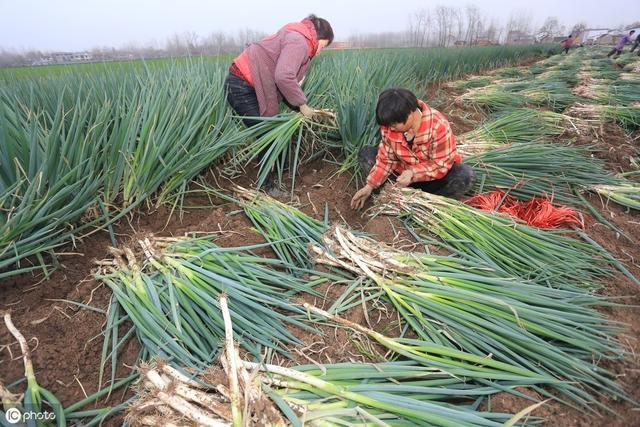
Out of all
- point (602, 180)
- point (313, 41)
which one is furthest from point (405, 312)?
point (602, 180)

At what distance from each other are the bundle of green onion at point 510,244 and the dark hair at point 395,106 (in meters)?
0.44

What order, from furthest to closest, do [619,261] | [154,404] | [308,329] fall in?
A: 1. [619,261]
2. [308,329]
3. [154,404]

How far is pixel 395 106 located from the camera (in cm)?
162

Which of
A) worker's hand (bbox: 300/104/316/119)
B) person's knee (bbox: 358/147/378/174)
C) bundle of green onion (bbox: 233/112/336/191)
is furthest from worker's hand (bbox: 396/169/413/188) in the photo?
worker's hand (bbox: 300/104/316/119)

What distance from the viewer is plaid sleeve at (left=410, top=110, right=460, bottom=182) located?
1.85 meters

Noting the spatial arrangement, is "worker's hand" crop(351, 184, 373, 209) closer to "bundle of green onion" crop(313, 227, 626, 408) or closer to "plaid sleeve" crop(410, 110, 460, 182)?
"plaid sleeve" crop(410, 110, 460, 182)

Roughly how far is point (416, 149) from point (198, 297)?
142 centimetres

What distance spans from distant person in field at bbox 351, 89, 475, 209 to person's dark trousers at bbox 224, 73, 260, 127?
3.09 ft

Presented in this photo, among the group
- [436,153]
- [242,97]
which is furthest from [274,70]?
[436,153]

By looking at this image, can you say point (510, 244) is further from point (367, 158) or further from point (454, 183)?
point (367, 158)

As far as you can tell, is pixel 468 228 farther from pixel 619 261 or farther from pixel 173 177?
pixel 173 177

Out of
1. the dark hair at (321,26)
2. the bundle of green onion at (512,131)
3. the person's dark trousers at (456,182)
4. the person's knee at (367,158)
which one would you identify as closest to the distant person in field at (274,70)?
the dark hair at (321,26)

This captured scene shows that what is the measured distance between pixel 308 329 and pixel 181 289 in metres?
0.47

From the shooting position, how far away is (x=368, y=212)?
85.0 inches
